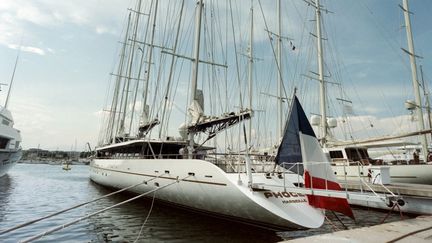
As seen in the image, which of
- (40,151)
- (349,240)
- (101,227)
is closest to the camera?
(349,240)

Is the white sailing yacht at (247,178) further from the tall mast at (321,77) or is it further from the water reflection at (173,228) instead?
the tall mast at (321,77)

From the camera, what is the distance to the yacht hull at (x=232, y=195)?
8.88 m

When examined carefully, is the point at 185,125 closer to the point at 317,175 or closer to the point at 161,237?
the point at 161,237

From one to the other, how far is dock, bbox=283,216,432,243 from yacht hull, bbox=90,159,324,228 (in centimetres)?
250

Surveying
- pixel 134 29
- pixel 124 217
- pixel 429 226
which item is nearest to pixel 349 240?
pixel 429 226

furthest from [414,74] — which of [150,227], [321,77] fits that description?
[150,227]

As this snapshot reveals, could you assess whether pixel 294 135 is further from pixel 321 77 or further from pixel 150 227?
pixel 321 77

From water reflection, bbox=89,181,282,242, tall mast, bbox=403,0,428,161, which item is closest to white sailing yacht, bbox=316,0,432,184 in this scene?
tall mast, bbox=403,0,428,161

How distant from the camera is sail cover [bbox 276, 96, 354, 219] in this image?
8859 mm

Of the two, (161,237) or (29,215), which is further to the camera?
(29,215)

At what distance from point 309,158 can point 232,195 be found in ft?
10.2

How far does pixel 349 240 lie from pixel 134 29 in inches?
1301

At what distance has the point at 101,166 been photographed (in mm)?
25578

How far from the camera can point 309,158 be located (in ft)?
30.6
